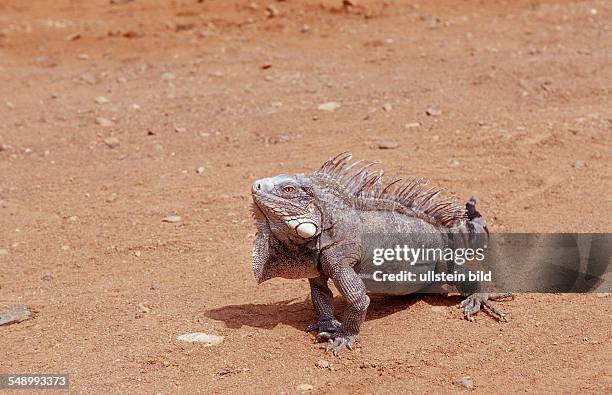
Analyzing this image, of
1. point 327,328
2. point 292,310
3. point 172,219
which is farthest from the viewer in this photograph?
point 172,219

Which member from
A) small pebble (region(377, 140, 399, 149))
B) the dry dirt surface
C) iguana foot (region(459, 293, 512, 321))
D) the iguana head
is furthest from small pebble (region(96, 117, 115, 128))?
iguana foot (region(459, 293, 512, 321))

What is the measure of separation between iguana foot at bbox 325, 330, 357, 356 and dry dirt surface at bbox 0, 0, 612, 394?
2.8 inches

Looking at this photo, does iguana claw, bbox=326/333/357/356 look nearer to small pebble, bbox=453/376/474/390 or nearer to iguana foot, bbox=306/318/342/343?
iguana foot, bbox=306/318/342/343

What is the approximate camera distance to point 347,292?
679 cm

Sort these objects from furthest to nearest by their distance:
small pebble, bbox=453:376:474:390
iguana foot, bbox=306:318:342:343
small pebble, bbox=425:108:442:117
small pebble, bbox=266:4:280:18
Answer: small pebble, bbox=266:4:280:18
small pebble, bbox=425:108:442:117
iguana foot, bbox=306:318:342:343
small pebble, bbox=453:376:474:390

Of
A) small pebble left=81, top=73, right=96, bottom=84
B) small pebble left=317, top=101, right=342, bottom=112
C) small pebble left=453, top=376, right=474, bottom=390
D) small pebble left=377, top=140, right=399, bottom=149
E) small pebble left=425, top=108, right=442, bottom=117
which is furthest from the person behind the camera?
small pebble left=81, top=73, right=96, bottom=84

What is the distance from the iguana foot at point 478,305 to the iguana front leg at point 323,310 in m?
1.19

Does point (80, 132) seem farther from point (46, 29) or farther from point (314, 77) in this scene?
point (46, 29)

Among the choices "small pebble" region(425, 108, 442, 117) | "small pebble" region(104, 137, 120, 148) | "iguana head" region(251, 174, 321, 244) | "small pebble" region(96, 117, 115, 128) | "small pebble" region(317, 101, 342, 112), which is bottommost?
"small pebble" region(104, 137, 120, 148)

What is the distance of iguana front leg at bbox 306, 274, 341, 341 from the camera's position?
7.12 m

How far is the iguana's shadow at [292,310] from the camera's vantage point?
7.49 meters

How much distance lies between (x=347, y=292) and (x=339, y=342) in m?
0.48

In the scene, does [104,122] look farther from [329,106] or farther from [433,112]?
[433,112]

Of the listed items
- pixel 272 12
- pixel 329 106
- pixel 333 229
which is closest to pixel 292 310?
pixel 333 229
